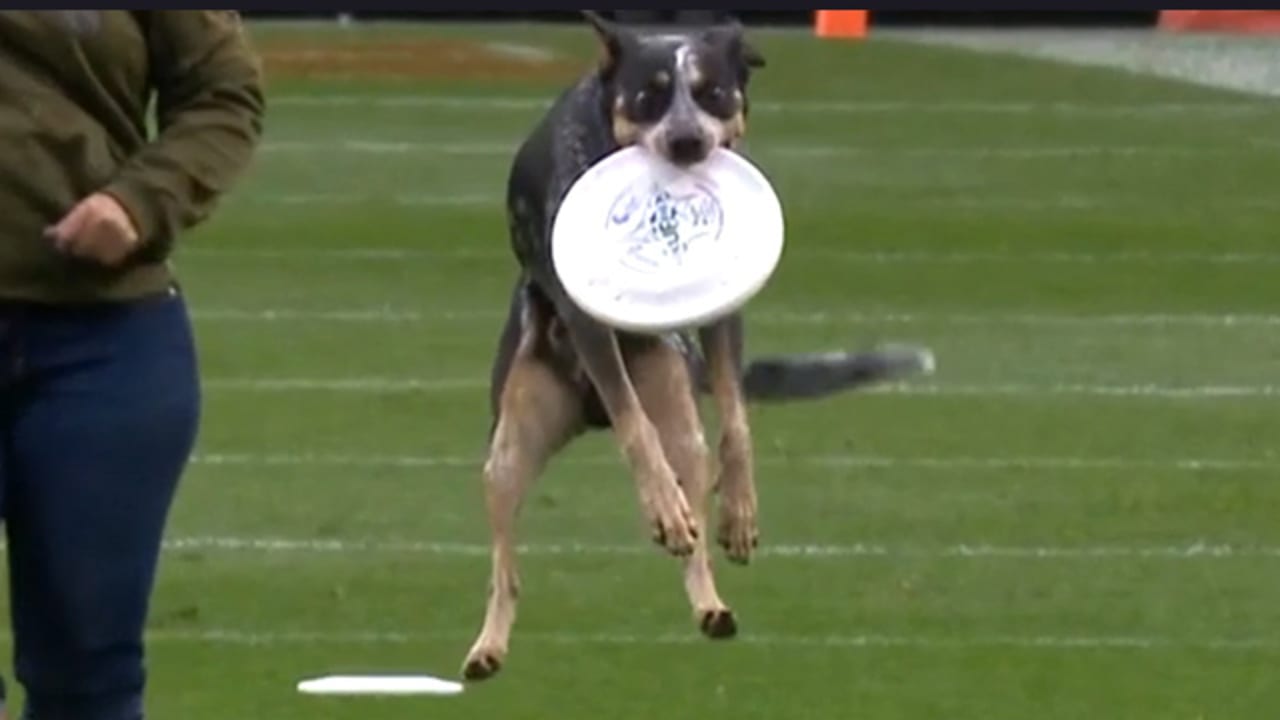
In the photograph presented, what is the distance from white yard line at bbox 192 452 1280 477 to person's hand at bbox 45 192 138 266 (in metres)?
7.23

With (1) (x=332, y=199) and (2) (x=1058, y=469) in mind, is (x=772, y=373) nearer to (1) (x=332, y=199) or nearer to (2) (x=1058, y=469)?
(2) (x=1058, y=469)

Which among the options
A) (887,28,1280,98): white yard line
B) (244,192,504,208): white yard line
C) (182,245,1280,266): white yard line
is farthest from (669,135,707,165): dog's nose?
(887,28,1280,98): white yard line

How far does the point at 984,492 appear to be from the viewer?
12562mm

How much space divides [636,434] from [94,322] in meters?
1.91

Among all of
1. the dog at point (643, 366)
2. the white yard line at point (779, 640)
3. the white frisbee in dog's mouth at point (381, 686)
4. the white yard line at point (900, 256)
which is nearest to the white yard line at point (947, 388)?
the white yard line at point (900, 256)

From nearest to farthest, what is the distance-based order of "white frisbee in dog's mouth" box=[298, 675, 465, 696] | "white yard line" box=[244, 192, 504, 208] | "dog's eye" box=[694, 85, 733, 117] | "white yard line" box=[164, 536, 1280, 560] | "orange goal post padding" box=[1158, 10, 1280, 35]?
"dog's eye" box=[694, 85, 733, 117]
"white frisbee in dog's mouth" box=[298, 675, 465, 696]
"white yard line" box=[164, 536, 1280, 560]
"white yard line" box=[244, 192, 504, 208]
"orange goal post padding" box=[1158, 10, 1280, 35]

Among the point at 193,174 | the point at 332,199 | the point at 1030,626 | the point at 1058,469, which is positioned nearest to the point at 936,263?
the point at 332,199

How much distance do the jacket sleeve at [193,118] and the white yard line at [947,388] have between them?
829cm

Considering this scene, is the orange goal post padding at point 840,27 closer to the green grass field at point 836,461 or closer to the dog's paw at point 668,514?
the green grass field at point 836,461

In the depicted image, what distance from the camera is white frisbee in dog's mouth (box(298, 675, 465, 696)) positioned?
9.90 meters

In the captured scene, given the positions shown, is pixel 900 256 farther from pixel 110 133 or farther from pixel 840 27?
pixel 110 133

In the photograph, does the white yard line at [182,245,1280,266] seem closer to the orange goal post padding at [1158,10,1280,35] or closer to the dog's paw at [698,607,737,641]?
the dog's paw at [698,607,737,641]

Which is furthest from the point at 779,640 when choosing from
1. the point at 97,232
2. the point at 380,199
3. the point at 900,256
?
the point at 380,199

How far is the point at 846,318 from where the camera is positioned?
16172mm
